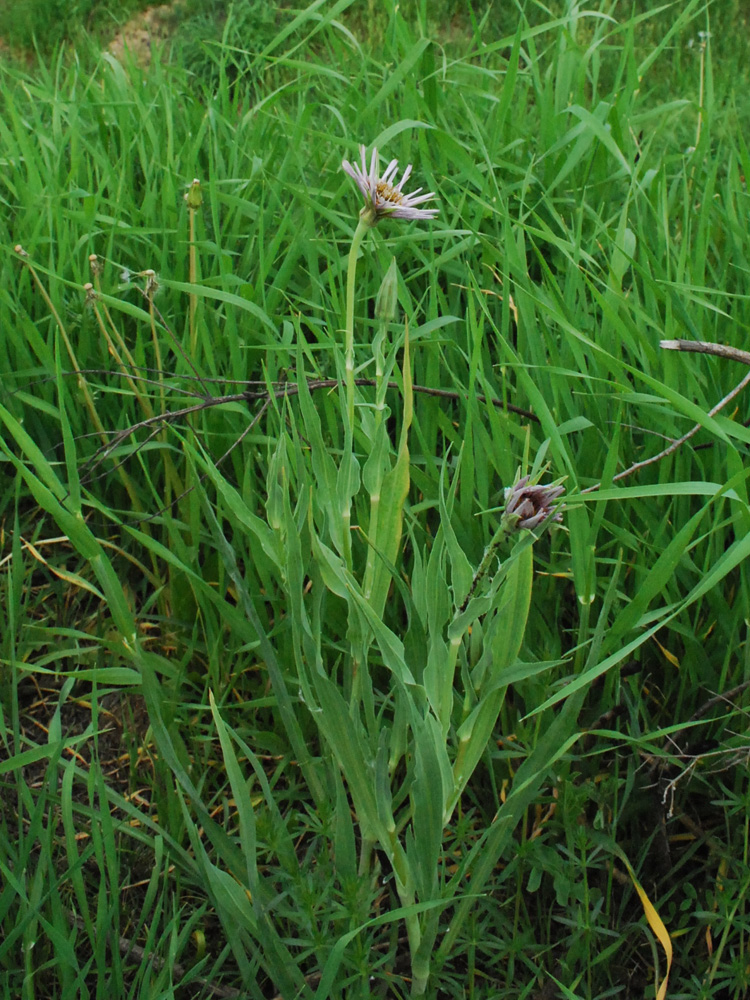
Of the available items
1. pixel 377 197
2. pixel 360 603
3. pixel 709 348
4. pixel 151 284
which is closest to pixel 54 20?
pixel 151 284

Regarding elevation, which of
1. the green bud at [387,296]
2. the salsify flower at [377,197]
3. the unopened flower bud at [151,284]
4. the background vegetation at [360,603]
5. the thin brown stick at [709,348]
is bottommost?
the background vegetation at [360,603]

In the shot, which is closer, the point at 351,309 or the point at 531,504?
the point at 531,504

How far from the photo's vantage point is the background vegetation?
3.22ft

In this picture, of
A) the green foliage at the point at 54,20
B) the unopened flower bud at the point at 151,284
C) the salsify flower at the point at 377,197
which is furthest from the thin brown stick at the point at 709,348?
the green foliage at the point at 54,20

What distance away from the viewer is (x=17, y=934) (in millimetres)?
924

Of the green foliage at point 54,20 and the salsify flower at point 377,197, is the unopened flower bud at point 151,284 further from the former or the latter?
the green foliage at point 54,20

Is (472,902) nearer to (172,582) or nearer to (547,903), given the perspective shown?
(547,903)

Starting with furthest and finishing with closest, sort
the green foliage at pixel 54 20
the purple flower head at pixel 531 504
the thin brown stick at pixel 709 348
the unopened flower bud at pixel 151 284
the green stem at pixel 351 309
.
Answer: the green foliage at pixel 54 20 < the unopened flower bud at pixel 151 284 < the thin brown stick at pixel 709 348 < the green stem at pixel 351 309 < the purple flower head at pixel 531 504

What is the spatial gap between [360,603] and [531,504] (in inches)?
7.1

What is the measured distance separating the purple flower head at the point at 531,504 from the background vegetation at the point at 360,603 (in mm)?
47

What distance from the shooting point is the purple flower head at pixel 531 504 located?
2.80 feet

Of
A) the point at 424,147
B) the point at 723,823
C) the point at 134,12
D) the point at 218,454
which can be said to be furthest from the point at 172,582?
the point at 134,12

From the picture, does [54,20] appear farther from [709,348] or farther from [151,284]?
[709,348]

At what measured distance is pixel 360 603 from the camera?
34.9 inches
